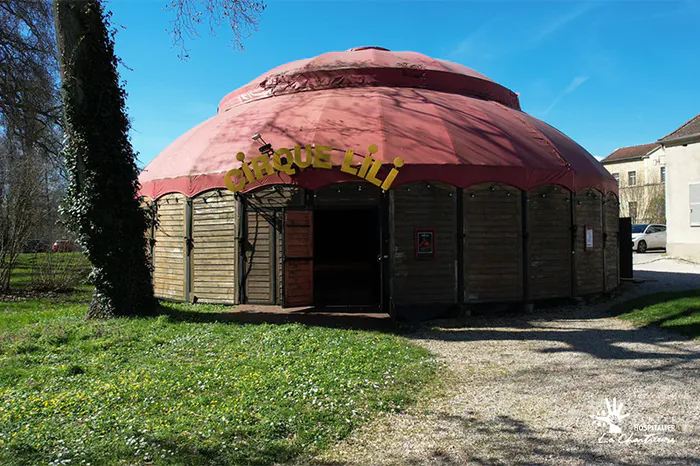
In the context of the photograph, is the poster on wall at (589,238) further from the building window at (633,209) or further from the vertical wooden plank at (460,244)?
the building window at (633,209)

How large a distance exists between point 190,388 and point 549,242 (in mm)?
8754

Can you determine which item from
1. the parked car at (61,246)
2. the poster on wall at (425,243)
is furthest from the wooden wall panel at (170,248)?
the poster on wall at (425,243)

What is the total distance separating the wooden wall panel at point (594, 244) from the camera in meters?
12.3

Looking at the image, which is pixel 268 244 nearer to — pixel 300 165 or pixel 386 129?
pixel 300 165

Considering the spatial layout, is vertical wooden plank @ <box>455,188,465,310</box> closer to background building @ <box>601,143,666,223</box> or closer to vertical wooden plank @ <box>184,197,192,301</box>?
vertical wooden plank @ <box>184,197,192,301</box>

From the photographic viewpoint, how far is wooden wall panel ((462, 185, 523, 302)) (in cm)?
1096

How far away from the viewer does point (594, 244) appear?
504 inches

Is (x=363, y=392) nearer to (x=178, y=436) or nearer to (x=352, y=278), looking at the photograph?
(x=178, y=436)

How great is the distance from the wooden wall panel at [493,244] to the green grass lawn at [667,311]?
2328 millimetres

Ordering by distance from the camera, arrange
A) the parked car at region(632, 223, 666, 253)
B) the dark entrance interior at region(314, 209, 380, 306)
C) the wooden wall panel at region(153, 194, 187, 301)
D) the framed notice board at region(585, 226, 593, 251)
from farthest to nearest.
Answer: the parked car at region(632, 223, 666, 253) < the dark entrance interior at region(314, 209, 380, 306) < the framed notice board at region(585, 226, 593, 251) < the wooden wall panel at region(153, 194, 187, 301)

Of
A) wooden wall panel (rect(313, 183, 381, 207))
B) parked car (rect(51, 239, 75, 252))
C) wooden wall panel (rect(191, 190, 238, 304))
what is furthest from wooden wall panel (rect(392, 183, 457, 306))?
parked car (rect(51, 239, 75, 252))

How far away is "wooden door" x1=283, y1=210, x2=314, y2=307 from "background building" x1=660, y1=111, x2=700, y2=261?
68.9ft

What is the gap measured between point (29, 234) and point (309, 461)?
1387 cm

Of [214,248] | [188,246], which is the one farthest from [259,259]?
[188,246]
